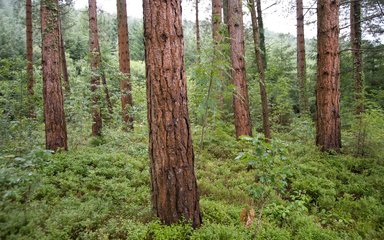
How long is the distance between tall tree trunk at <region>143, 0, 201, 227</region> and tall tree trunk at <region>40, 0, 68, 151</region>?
14.1 ft

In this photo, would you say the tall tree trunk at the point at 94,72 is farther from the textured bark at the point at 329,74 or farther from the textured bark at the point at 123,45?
the textured bark at the point at 329,74

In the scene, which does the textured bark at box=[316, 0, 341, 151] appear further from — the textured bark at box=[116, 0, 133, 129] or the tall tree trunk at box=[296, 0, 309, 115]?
the textured bark at box=[116, 0, 133, 129]

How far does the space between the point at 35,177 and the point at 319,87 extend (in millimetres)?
7112

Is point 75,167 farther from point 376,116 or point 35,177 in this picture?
point 376,116

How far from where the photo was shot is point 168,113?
3.47 meters

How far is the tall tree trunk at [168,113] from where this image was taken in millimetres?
3473

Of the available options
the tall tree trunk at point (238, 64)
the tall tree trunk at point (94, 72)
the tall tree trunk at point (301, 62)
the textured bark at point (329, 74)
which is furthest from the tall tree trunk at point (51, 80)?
the tall tree trunk at point (301, 62)

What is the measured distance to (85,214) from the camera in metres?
3.74

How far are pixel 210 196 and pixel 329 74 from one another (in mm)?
4955

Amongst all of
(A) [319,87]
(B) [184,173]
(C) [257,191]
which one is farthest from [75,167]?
(A) [319,87]

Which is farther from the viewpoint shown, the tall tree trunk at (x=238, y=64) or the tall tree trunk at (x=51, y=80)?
the tall tree trunk at (x=238, y=64)

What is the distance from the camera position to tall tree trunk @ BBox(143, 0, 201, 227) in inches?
137

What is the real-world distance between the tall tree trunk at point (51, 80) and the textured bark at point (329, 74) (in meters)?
7.07

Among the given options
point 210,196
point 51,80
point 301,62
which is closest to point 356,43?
point 301,62
